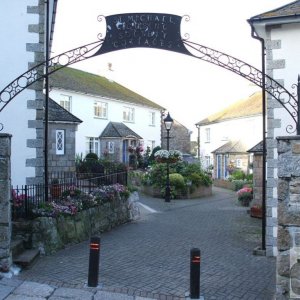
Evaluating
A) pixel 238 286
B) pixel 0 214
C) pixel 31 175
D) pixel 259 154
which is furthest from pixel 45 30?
pixel 259 154

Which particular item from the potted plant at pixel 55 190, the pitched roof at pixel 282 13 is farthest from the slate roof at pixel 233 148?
the potted plant at pixel 55 190

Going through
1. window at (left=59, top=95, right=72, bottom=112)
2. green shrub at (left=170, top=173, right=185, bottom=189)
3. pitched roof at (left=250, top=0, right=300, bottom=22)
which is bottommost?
green shrub at (left=170, top=173, right=185, bottom=189)

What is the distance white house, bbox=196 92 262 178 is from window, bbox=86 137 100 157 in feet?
32.9

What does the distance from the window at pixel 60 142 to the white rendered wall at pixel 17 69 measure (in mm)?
11362

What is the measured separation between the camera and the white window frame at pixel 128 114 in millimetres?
35500

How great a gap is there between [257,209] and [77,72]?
2468 cm

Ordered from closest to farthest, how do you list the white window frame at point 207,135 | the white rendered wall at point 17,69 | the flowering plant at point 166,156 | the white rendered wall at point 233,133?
1. the white rendered wall at point 17,69
2. the flowering plant at point 166,156
3. the white rendered wall at point 233,133
4. the white window frame at point 207,135

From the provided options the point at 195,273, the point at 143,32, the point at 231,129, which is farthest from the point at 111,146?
the point at 195,273

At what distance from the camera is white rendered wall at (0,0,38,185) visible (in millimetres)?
9297

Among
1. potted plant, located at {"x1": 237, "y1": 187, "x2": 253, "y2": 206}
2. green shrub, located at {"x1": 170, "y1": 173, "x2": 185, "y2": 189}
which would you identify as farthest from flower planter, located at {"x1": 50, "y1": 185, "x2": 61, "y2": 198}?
green shrub, located at {"x1": 170, "y1": 173, "x2": 185, "y2": 189}

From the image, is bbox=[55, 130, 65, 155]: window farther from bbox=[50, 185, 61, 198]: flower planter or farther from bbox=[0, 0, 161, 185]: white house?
bbox=[0, 0, 161, 185]: white house

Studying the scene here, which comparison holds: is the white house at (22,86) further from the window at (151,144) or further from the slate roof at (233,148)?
the window at (151,144)

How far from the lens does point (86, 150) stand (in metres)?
30.9

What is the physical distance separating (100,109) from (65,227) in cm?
2437
